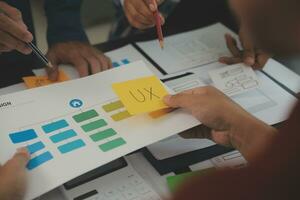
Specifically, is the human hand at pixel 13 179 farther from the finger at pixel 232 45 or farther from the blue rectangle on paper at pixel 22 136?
the finger at pixel 232 45

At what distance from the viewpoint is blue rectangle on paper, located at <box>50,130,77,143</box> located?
834mm

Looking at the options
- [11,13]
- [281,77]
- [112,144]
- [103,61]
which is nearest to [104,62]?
[103,61]

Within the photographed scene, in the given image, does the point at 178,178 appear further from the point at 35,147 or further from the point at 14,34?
the point at 14,34

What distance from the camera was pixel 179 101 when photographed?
90 centimetres

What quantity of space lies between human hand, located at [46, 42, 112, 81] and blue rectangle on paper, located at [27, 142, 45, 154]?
11.6 inches

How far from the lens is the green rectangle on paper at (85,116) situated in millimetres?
884

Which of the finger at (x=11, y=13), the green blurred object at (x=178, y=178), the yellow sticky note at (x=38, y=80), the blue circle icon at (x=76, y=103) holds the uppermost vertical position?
the finger at (x=11, y=13)

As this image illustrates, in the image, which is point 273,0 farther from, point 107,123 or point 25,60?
point 25,60

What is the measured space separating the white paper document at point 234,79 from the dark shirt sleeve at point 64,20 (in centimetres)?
44

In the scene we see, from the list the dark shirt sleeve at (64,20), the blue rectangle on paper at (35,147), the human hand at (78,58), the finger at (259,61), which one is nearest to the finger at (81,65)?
the human hand at (78,58)

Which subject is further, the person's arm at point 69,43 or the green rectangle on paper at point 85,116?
the person's arm at point 69,43

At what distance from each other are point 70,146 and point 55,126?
0.07 metres

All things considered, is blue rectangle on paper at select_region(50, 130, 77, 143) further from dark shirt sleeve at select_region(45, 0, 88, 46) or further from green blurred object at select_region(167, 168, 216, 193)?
dark shirt sleeve at select_region(45, 0, 88, 46)

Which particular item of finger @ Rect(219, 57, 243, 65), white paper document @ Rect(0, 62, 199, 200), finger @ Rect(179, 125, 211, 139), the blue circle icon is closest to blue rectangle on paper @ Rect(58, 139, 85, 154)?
white paper document @ Rect(0, 62, 199, 200)
